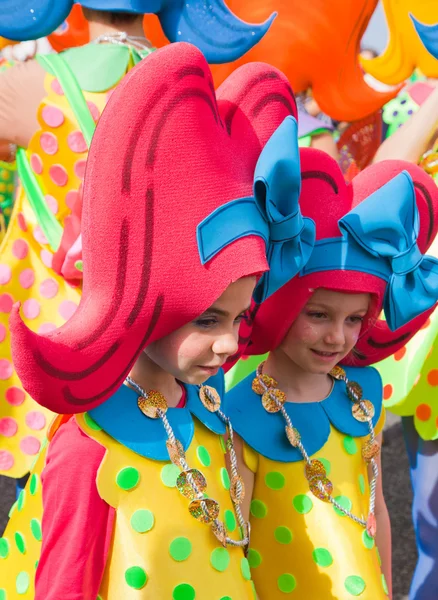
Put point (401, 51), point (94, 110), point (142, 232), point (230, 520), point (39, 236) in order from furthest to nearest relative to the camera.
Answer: point (401, 51)
point (39, 236)
point (94, 110)
point (230, 520)
point (142, 232)

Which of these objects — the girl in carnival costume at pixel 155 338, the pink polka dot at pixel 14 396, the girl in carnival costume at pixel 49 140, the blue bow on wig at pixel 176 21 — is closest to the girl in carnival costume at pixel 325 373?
the girl in carnival costume at pixel 155 338

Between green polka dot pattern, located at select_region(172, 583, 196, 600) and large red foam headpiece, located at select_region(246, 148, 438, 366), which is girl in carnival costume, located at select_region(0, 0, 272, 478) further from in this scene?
green polka dot pattern, located at select_region(172, 583, 196, 600)

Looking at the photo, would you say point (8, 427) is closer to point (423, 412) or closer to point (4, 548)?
point (4, 548)

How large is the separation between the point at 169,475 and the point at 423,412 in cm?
113

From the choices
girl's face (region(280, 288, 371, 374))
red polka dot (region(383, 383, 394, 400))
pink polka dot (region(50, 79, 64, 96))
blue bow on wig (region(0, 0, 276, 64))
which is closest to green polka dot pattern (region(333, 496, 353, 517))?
girl's face (region(280, 288, 371, 374))

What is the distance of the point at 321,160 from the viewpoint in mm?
1456

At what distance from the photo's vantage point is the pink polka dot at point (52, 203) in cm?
195

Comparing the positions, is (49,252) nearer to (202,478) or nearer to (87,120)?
(87,120)

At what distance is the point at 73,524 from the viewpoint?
1.14 metres

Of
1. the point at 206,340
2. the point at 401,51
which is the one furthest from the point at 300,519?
the point at 401,51

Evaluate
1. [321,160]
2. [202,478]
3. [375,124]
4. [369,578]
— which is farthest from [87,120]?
[375,124]

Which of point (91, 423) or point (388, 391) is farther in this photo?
point (388, 391)

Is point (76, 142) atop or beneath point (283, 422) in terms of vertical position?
atop

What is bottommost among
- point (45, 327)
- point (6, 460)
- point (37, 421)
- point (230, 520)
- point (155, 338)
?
point (6, 460)
